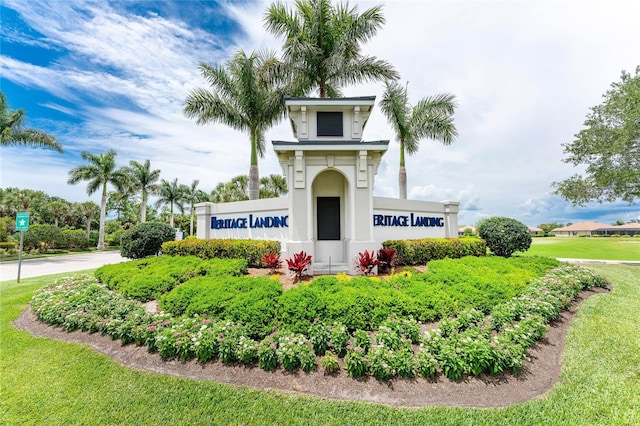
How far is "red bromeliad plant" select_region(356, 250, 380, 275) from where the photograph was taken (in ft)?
29.8

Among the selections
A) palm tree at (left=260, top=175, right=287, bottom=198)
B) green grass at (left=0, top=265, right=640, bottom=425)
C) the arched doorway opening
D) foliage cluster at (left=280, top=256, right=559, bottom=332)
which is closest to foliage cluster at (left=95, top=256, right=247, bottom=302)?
green grass at (left=0, top=265, right=640, bottom=425)

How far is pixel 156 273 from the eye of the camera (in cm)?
854

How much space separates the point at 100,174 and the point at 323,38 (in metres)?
34.4

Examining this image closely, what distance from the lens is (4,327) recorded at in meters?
6.62

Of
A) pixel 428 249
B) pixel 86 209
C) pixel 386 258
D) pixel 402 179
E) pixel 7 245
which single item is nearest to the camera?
pixel 386 258

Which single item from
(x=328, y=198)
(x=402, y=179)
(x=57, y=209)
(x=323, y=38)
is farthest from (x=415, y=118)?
(x=57, y=209)

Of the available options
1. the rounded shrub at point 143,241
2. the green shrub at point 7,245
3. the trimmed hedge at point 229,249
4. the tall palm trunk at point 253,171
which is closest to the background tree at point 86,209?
the green shrub at point 7,245

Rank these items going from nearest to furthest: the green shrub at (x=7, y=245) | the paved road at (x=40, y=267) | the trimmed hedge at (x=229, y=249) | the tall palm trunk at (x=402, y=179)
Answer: the trimmed hedge at (x=229, y=249) → the paved road at (x=40, y=267) → the tall palm trunk at (x=402, y=179) → the green shrub at (x=7, y=245)

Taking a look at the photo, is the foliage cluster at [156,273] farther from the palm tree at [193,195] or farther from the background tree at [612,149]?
the palm tree at [193,195]

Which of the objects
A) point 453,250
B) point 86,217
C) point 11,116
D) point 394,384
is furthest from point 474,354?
point 86,217

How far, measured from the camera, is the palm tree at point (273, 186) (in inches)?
1319

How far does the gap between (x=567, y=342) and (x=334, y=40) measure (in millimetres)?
16569

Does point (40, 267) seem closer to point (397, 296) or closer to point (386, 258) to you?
point (386, 258)

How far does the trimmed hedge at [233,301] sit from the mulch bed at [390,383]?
95cm
